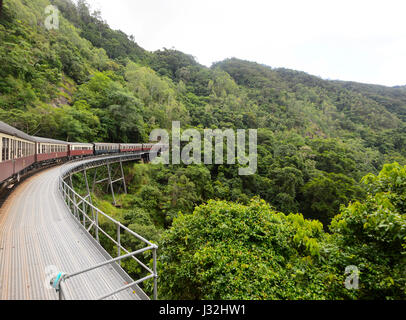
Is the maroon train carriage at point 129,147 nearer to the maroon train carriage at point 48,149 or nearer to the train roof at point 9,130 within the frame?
the maroon train carriage at point 48,149

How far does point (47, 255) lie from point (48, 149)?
11.7 metres

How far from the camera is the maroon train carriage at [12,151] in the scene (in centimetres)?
614

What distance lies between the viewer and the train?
639cm

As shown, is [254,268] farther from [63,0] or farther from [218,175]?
[63,0]

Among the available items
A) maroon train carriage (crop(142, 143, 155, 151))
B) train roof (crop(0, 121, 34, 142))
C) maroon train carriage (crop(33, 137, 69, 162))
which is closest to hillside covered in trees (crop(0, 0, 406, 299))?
maroon train carriage (crop(142, 143, 155, 151))

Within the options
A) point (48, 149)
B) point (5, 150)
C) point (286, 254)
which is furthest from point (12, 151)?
point (286, 254)

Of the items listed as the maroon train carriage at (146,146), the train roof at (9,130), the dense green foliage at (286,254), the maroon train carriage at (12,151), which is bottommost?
the dense green foliage at (286,254)

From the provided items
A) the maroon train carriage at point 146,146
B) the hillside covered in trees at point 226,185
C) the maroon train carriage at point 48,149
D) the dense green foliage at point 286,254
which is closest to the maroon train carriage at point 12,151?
the maroon train carriage at point 48,149

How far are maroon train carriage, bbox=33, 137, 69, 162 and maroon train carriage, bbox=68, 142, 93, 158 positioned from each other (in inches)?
18.8

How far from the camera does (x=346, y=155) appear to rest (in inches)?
1334

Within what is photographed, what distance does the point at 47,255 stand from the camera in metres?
3.29

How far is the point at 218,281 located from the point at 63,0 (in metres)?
86.6

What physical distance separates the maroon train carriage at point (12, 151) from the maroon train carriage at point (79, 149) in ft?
19.5
